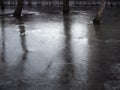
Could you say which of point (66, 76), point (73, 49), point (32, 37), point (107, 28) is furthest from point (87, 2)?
point (66, 76)

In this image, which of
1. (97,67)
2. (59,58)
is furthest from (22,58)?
(97,67)

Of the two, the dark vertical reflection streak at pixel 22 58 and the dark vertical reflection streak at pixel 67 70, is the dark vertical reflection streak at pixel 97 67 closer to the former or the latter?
the dark vertical reflection streak at pixel 67 70

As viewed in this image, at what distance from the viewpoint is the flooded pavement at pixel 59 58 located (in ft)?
27.0

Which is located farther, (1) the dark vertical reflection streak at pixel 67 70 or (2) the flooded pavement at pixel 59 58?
(2) the flooded pavement at pixel 59 58

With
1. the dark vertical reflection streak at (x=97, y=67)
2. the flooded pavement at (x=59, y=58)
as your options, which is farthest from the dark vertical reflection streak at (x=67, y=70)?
the dark vertical reflection streak at (x=97, y=67)

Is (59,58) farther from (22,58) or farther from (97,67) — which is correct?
(97,67)

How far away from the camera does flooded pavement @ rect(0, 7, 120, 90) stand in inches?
324

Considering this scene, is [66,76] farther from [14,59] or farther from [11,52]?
[11,52]

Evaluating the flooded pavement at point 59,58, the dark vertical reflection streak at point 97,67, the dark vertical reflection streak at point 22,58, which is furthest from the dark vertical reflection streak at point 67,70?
the dark vertical reflection streak at point 22,58

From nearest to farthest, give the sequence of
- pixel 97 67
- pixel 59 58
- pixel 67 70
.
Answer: pixel 67 70 → pixel 97 67 → pixel 59 58

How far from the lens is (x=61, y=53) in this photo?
12.0m

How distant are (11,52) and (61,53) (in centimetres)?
190

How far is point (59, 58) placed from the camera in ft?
36.5

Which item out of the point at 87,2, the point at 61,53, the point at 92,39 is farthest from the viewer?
the point at 87,2
